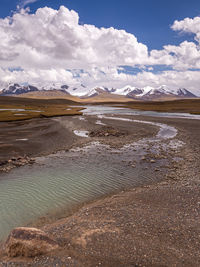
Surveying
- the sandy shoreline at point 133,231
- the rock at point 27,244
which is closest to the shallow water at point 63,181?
the sandy shoreline at point 133,231

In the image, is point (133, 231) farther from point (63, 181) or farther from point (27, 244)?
point (63, 181)

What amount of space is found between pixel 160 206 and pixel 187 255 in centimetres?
383

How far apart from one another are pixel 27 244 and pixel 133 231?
469 cm

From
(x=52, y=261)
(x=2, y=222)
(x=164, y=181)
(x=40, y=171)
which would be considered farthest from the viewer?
(x=40, y=171)

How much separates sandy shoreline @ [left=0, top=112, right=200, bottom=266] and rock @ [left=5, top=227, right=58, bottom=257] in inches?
10.5

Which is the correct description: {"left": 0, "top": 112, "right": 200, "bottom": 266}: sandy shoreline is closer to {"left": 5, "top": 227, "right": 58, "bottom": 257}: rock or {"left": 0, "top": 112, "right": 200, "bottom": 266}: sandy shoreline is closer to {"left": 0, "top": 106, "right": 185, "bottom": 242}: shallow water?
{"left": 5, "top": 227, "right": 58, "bottom": 257}: rock

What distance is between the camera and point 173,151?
80.3ft

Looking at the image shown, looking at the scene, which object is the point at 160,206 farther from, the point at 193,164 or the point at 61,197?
the point at 193,164

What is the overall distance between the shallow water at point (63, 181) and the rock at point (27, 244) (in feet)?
8.93

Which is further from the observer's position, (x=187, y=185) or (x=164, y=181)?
(x=164, y=181)

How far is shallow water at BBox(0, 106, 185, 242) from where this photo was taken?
11.5 meters

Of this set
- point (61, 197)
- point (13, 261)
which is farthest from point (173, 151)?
point (13, 261)

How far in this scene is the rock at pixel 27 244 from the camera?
6898mm

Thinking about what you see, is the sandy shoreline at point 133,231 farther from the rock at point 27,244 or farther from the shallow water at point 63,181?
the shallow water at point 63,181
